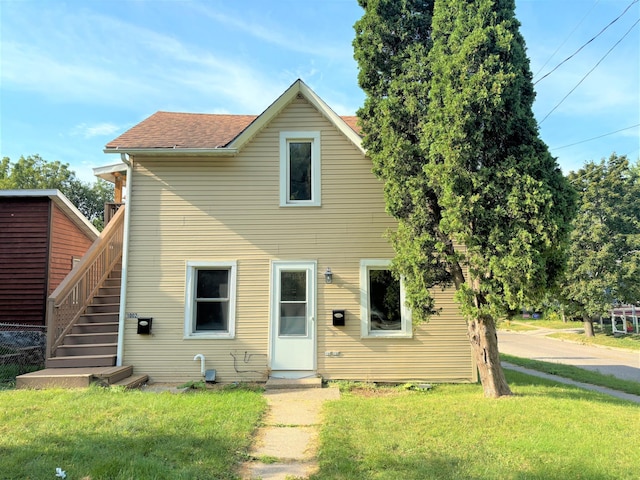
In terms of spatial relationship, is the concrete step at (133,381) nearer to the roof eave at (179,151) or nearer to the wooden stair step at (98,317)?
the wooden stair step at (98,317)

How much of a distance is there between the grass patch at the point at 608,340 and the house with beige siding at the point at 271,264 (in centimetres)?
1660

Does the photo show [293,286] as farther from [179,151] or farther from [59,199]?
[59,199]

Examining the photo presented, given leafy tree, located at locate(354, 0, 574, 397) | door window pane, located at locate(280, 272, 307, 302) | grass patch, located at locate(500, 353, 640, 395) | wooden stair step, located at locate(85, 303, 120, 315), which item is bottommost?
grass patch, located at locate(500, 353, 640, 395)

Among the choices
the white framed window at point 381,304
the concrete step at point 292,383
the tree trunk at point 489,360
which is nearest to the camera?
the tree trunk at point 489,360

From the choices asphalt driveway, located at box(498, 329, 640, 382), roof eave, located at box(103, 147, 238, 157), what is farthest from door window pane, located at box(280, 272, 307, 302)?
asphalt driveway, located at box(498, 329, 640, 382)

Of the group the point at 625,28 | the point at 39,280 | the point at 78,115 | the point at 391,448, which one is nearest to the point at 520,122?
the point at 391,448

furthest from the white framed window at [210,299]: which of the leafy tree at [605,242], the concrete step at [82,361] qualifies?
the leafy tree at [605,242]

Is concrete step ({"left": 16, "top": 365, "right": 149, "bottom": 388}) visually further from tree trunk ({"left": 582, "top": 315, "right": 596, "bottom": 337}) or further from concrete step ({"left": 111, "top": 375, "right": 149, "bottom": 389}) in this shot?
tree trunk ({"left": 582, "top": 315, "right": 596, "bottom": 337})

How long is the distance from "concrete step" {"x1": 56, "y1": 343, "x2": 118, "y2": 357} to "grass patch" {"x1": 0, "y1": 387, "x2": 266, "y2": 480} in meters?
1.47

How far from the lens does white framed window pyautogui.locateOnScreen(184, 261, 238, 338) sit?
7773 mm

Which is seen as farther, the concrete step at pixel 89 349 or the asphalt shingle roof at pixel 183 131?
the asphalt shingle roof at pixel 183 131

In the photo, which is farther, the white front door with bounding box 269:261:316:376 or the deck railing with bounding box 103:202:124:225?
the deck railing with bounding box 103:202:124:225

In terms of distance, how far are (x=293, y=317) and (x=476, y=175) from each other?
4.43m

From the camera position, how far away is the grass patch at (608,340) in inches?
746
